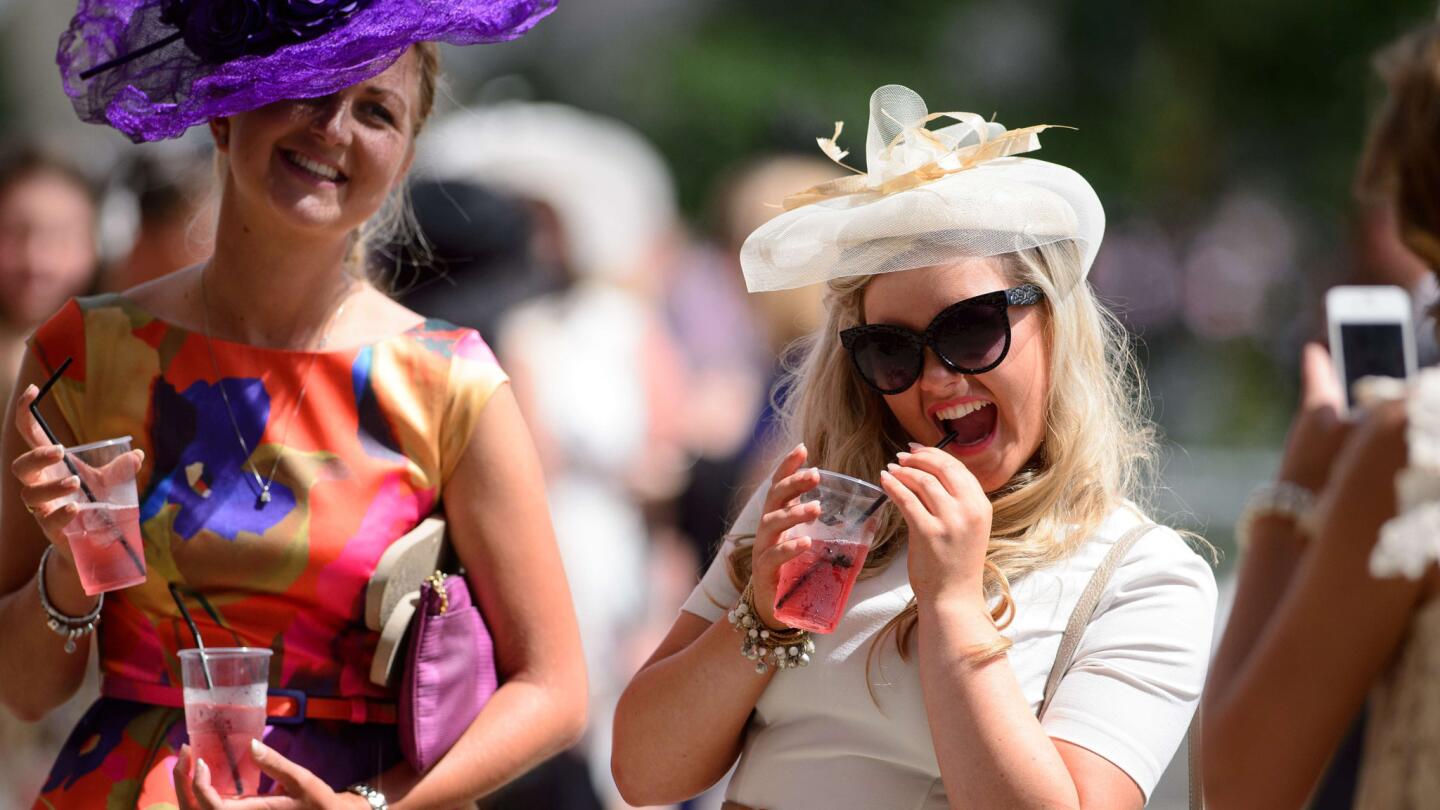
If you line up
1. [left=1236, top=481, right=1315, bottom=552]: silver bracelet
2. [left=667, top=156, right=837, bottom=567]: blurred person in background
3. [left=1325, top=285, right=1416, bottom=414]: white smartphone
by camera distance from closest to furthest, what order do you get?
[left=1236, top=481, right=1315, bottom=552]: silver bracelet, [left=1325, top=285, right=1416, bottom=414]: white smartphone, [left=667, top=156, right=837, bottom=567]: blurred person in background

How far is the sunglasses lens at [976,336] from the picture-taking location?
260 centimetres

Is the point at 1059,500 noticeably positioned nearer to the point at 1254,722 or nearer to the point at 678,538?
the point at 1254,722

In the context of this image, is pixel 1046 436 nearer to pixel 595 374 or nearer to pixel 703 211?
pixel 595 374

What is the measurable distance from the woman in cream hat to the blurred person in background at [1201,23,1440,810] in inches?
7.5

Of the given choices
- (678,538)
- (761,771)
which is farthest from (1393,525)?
(678,538)

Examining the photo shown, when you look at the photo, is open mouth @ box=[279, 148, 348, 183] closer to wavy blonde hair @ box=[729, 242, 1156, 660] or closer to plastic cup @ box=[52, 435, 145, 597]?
plastic cup @ box=[52, 435, 145, 597]

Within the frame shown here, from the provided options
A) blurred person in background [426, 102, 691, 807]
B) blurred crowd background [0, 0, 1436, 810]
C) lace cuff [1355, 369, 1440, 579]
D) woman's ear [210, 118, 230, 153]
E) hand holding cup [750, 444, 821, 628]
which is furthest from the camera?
blurred person in background [426, 102, 691, 807]

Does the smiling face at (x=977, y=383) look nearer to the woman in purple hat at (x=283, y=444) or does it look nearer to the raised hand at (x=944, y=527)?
the raised hand at (x=944, y=527)

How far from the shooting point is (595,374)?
20.7 ft

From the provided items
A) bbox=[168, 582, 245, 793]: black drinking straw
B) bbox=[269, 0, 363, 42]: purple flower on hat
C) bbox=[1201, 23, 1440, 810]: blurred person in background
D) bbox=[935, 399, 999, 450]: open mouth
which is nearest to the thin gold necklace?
bbox=[168, 582, 245, 793]: black drinking straw

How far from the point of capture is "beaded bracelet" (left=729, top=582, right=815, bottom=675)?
8.42 ft

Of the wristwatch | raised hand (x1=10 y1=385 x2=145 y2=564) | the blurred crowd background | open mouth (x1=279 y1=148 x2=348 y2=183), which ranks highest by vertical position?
open mouth (x1=279 y1=148 x2=348 y2=183)

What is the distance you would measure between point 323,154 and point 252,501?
59 cm

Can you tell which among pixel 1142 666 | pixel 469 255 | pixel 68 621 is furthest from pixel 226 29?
pixel 469 255
